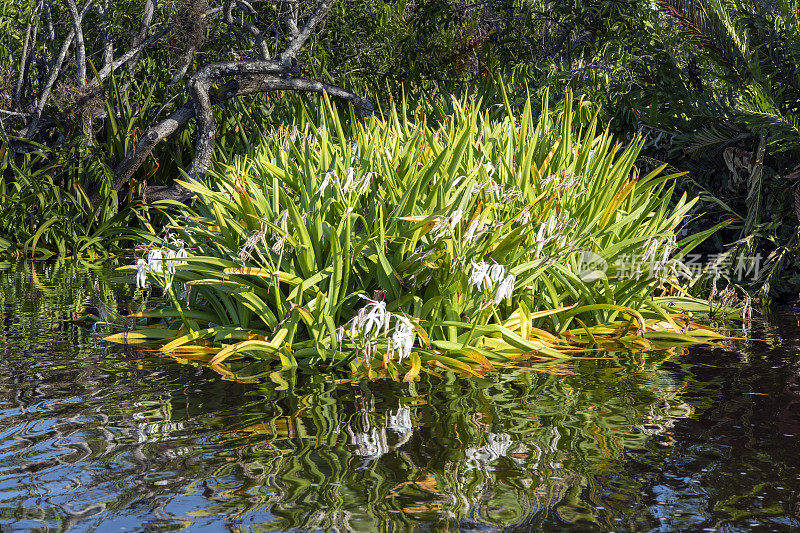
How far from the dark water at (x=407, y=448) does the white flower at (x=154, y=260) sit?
44 cm

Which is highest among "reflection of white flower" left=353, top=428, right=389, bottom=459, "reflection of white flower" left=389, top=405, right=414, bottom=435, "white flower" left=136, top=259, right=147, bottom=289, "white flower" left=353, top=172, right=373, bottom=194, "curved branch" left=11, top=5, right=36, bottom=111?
"curved branch" left=11, top=5, right=36, bottom=111

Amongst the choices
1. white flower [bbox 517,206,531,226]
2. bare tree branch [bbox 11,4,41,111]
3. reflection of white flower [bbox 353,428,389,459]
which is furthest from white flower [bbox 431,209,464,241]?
bare tree branch [bbox 11,4,41,111]

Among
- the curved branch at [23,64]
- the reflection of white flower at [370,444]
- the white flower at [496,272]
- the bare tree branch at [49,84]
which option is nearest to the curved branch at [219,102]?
the bare tree branch at [49,84]

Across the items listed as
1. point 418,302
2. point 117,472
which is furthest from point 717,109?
point 117,472

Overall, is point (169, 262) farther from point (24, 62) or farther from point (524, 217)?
point (24, 62)

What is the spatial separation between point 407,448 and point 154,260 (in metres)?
1.76

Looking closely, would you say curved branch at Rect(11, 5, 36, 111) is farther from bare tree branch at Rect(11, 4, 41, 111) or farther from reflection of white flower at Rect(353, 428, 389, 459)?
reflection of white flower at Rect(353, 428, 389, 459)

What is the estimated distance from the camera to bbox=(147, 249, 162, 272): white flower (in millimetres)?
3668

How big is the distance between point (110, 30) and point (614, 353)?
29.1 ft

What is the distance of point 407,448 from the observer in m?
2.50

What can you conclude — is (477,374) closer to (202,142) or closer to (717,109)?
(717,109)

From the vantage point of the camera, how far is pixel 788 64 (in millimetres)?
5375

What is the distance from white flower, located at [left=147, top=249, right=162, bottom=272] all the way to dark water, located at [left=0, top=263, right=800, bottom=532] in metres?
0.44

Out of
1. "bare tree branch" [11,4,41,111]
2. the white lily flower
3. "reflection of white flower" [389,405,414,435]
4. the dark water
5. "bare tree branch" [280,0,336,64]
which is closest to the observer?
the dark water
